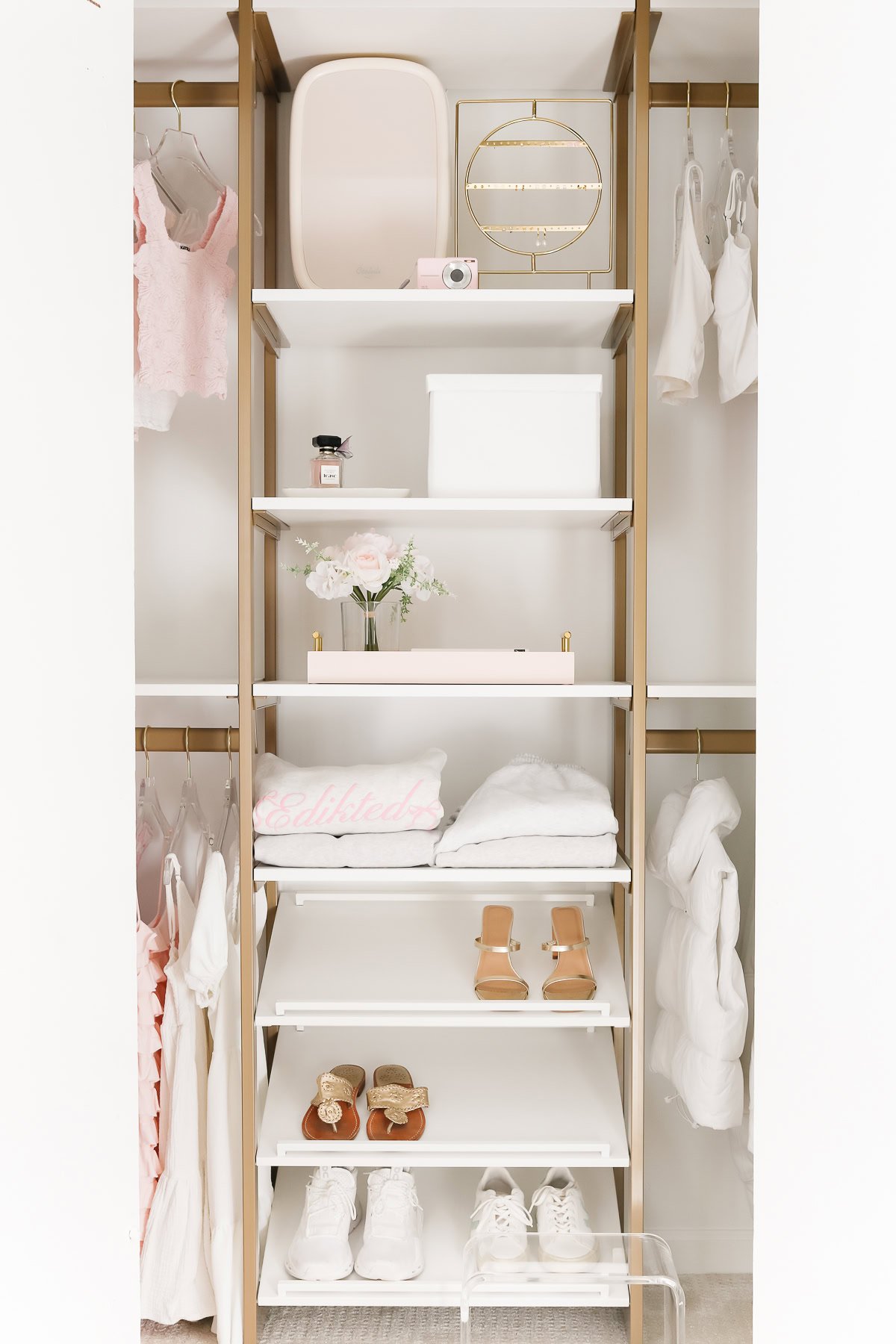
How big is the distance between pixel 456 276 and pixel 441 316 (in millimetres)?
80

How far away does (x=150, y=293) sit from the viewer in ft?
5.28

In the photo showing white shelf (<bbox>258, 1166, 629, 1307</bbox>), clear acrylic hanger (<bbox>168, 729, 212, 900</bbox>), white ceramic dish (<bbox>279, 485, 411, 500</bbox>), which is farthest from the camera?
clear acrylic hanger (<bbox>168, 729, 212, 900</bbox>)

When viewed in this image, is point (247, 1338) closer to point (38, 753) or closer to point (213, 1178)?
point (213, 1178)

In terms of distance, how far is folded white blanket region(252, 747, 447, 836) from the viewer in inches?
65.9

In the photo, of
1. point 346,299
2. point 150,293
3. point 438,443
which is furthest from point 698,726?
point 150,293

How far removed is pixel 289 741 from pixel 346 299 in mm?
927

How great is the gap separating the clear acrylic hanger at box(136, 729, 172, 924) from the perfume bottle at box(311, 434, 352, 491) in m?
0.59

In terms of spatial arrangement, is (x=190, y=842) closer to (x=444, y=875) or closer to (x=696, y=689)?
(x=444, y=875)

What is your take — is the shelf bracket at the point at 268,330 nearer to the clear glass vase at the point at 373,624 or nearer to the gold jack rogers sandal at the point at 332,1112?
the clear glass vase at the point at 373,624

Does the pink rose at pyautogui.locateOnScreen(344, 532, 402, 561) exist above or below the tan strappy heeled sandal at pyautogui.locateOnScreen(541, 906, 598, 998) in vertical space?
above

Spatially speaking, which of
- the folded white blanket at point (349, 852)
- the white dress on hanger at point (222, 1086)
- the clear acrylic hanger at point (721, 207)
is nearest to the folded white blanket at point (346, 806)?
the folded white blanket at point (349, 852)

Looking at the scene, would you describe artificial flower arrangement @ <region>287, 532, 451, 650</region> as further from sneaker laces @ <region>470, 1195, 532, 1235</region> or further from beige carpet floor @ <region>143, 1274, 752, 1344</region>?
beige carpet floor @ <region>143, 1274, 752, 1344</region>

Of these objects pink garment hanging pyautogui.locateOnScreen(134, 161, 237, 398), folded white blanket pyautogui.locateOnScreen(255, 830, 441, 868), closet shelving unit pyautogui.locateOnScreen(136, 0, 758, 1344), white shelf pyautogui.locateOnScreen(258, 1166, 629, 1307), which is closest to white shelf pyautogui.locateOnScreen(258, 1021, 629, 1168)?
closet shelving unit pyautogui.locateOnScreen(136, 0, 758, 1344)

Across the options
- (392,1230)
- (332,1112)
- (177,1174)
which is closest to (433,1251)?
(392,1230)
